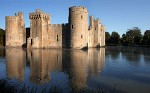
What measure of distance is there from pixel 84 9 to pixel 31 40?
1181 cm

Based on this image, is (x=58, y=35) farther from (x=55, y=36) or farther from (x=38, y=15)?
(x=38, y=15)

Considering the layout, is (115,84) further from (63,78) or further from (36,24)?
(36,24)

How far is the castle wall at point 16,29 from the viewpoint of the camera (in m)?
45.1

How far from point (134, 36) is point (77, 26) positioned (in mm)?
49205

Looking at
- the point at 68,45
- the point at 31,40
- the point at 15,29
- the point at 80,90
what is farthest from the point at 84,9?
the point at 80,90

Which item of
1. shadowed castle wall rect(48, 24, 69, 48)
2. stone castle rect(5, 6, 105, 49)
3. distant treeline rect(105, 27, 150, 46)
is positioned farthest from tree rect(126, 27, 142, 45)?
shadowed castle wall rect(48, 24, 69, 48)

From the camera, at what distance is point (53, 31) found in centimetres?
4291

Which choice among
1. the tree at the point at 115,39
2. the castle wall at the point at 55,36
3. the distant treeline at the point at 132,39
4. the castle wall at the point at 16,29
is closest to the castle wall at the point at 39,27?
the castle wall at the point at 55,36

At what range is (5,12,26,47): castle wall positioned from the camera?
4512 centimetres

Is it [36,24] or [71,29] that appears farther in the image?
[36,24]

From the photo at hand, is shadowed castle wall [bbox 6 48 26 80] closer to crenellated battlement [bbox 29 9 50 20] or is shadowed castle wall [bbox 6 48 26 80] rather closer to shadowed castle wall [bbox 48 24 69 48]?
shadowed castle wall [bbox 48 24 69 48]

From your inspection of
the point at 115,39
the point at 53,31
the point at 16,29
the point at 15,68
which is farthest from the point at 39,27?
the point at 115,39

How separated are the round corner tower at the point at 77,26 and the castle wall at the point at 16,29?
11983 millimetres

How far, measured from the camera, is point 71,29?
39031mm
